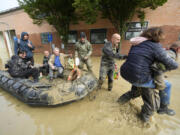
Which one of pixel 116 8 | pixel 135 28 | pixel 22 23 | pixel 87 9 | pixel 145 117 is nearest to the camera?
pixel 145 117

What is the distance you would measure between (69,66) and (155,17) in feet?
21.8

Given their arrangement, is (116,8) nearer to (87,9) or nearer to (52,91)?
(87,9)

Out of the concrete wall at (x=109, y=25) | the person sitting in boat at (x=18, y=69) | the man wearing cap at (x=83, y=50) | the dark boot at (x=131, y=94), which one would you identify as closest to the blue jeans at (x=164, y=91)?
the dark boot at (x=131, y=94)

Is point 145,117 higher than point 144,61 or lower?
lower

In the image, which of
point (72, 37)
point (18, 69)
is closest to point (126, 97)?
point (18, 69)

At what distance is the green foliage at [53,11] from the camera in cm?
591

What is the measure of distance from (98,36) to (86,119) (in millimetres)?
7078

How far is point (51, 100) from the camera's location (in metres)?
2.17

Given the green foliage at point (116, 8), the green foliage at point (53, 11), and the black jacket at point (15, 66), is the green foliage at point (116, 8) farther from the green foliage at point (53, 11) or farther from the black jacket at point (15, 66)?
the black jacket at point (15, 66)

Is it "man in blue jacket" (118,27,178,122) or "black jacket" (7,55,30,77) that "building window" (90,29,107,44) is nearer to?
"black jacket" (7,55,30,77)

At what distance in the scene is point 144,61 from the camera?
1.44 meters

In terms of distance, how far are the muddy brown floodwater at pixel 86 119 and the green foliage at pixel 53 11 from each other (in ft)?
19.2

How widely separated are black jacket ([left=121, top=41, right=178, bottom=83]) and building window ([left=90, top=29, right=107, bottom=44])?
674cm

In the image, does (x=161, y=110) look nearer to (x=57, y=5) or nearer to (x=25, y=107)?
(x=25, y=107)
